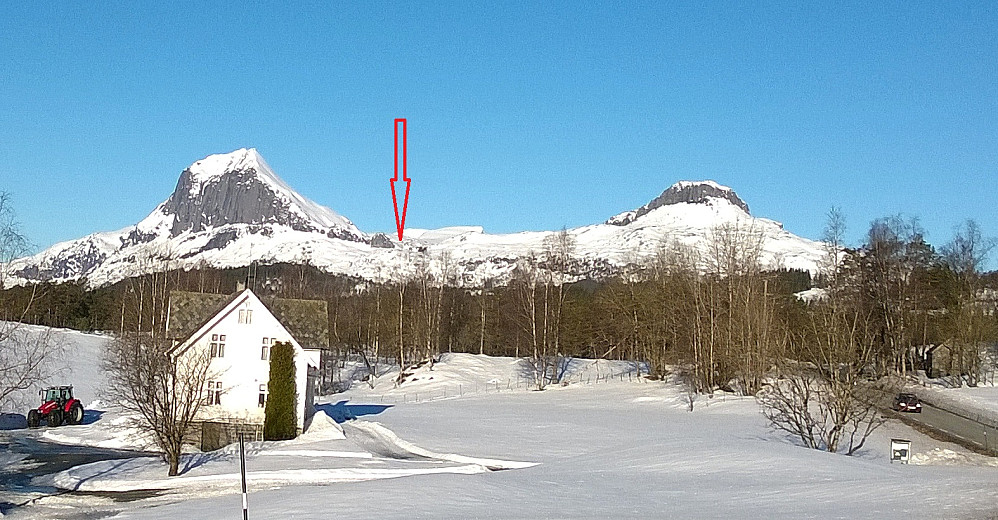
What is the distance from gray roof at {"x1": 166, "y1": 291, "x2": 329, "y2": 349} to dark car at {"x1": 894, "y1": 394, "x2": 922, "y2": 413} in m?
30.8

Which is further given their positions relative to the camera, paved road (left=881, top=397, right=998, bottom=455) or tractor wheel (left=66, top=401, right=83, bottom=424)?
tractor wheel (left=66, top=401, right=83, bottom=424)

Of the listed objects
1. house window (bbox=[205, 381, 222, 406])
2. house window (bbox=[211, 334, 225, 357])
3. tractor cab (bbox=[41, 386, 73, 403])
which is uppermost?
house window (bbox=[211, 334, 225, 357])

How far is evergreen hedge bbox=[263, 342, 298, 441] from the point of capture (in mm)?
37969

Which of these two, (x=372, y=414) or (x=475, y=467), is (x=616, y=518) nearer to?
(x=475, y=467)

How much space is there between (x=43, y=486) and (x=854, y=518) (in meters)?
24.3

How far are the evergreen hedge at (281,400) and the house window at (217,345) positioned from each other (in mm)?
2560

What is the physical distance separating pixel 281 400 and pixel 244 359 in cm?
353

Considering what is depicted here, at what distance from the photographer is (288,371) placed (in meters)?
39.2

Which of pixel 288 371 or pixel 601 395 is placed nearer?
pixel 288 371

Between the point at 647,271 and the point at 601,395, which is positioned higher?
the point at 647,271

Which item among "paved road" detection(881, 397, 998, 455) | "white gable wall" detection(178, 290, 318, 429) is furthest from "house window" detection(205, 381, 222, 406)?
"paved road" detection(881, 397, 998, 455)

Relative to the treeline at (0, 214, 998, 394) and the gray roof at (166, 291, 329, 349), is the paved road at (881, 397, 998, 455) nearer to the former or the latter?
the treeline at (0, 214, 998, 394)

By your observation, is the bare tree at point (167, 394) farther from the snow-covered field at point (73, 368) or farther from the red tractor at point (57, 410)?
the snow-covered field at point (73, 368)

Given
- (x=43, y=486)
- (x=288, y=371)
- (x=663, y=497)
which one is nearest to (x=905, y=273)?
(x=288, y=371)
